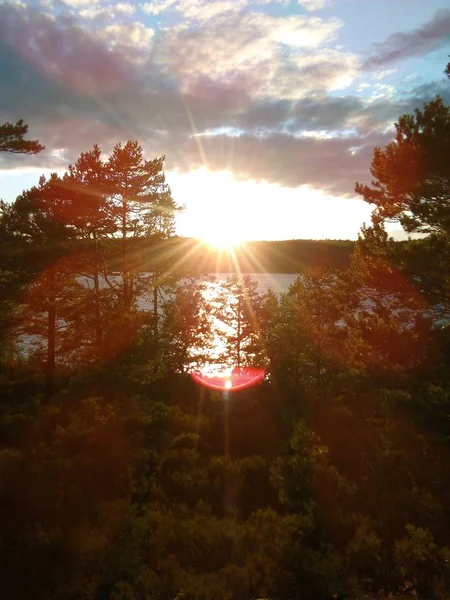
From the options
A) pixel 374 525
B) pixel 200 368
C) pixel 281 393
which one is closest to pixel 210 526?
pixel 374 525

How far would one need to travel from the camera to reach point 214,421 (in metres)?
18.2

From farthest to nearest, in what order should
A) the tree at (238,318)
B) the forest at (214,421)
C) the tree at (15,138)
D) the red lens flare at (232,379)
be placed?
the tree at (238,318)
the red lens flare at (232,379)
the tree at (15,138)
the forest at (214,421)

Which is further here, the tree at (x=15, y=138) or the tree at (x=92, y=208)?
the tree at (x=92, y=208)

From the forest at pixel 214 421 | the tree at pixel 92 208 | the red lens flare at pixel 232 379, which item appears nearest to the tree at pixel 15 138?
the forest at pixel 214 421

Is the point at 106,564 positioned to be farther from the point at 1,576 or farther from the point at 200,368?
the point at 200,368

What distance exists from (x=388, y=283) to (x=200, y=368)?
16507 millimetres

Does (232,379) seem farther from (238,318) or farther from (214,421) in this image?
(214,421)

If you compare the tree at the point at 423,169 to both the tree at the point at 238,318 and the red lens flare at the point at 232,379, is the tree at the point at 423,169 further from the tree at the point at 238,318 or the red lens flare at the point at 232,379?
the tree at the point at 238,318

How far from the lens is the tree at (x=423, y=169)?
13547 mm

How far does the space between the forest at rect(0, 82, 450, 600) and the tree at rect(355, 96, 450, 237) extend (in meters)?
0.07

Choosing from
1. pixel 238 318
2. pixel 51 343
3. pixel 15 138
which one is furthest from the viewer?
pixel 238 318

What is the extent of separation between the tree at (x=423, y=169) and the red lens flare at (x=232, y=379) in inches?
496

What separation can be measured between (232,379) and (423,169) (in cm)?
1836

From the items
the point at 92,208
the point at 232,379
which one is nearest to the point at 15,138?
the point at 92,208
